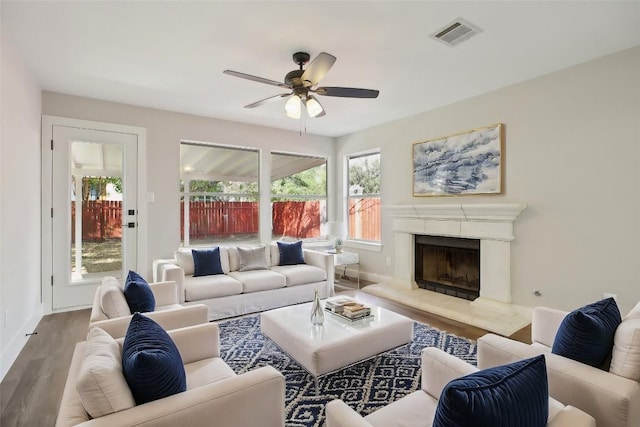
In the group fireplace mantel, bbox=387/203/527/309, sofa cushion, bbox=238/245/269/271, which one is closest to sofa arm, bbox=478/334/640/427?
fireplace mantel, bbox=387/203/527/309

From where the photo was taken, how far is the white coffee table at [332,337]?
7.29 ft

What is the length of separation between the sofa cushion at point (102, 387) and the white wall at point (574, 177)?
3896mm

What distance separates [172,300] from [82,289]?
75.4 inches

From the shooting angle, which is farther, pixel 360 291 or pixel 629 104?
pixel 360 291

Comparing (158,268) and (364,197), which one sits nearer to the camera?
(158,268)

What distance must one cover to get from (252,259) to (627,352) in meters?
3.68

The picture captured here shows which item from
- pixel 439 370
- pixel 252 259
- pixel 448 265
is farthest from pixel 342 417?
pixel 448 265

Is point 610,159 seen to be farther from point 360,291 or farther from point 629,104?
point 360,291

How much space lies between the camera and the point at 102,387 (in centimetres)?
113

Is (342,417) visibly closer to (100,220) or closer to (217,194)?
(100,220)

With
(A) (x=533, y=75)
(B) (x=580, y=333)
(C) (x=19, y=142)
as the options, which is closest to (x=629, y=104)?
(A) (x=533, y=75)

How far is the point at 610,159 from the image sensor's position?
3.05 m

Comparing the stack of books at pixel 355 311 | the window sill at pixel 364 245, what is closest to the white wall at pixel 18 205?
the stack of books at pixel 355 311

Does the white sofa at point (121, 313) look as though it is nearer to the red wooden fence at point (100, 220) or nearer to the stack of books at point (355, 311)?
the stack of books at point (355, 311)
